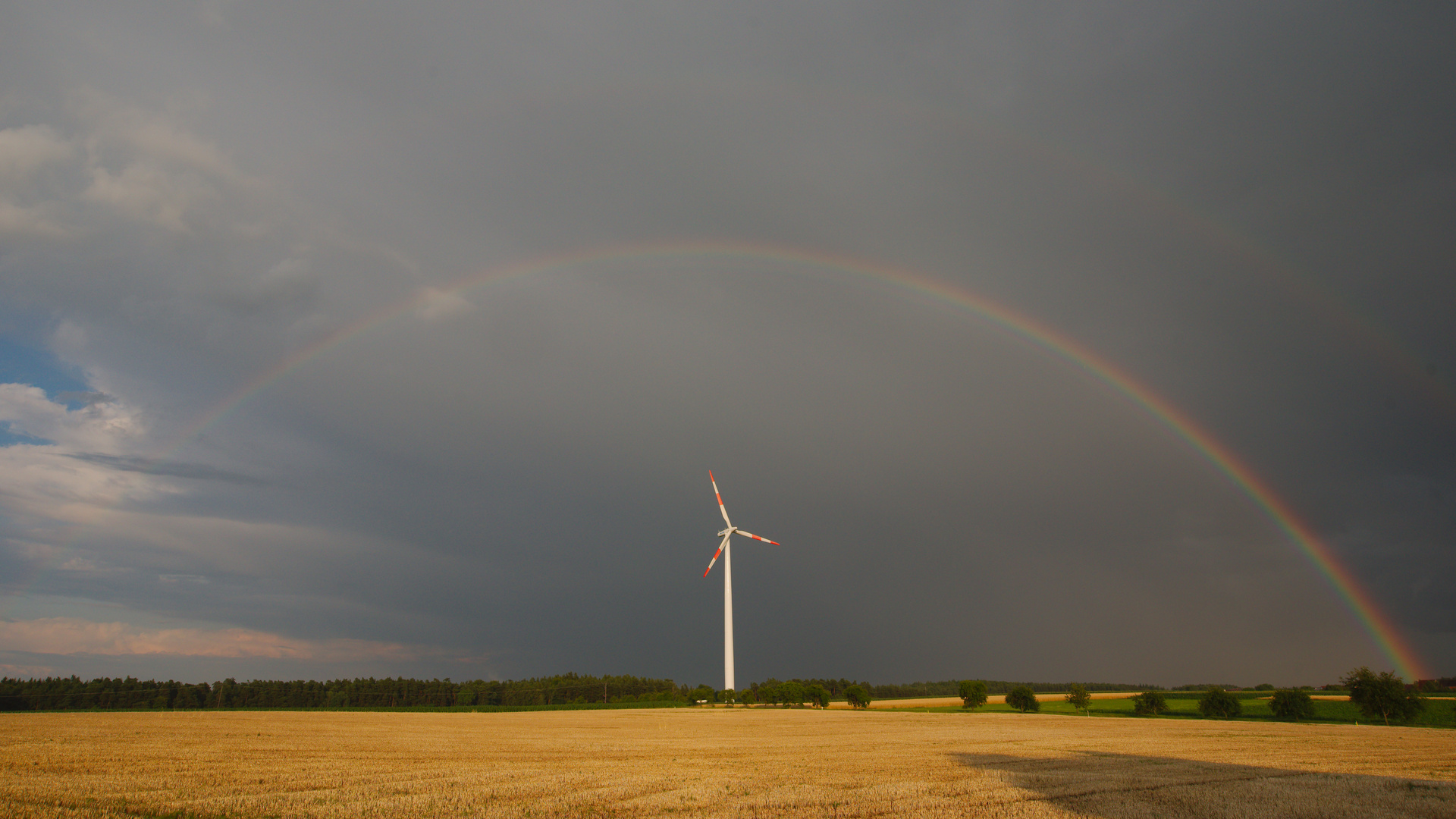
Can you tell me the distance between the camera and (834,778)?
2452cm

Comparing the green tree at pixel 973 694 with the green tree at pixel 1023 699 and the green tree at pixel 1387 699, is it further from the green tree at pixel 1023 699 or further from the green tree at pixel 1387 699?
the green tree at pixel 1387 699

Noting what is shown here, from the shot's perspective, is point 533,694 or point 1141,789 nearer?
point 1141,789

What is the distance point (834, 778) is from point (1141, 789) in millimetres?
9482

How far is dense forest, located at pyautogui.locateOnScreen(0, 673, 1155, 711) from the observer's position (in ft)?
362

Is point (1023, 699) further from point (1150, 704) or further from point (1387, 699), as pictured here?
point (1387, 699)

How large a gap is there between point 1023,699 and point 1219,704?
1108 inches

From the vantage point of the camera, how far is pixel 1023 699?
12038 centimetres

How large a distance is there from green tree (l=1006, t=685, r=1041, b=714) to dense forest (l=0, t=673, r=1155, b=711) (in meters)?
27.2

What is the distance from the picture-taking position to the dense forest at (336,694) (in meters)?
110

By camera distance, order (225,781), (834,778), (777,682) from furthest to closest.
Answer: (777,682), (834,778), (225,781)

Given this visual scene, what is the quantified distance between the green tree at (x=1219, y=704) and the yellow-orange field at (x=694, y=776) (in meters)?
61.0

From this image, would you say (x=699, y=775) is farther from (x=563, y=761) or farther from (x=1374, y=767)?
(x=1374, y=767)

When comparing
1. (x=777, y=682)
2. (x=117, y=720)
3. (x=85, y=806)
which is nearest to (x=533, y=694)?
(x=777, y=682)

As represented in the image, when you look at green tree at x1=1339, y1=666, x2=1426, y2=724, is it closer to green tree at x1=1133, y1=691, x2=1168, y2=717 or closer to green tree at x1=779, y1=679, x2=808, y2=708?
green tree at x1=1133, y1=691, x2=1168, y2=717
